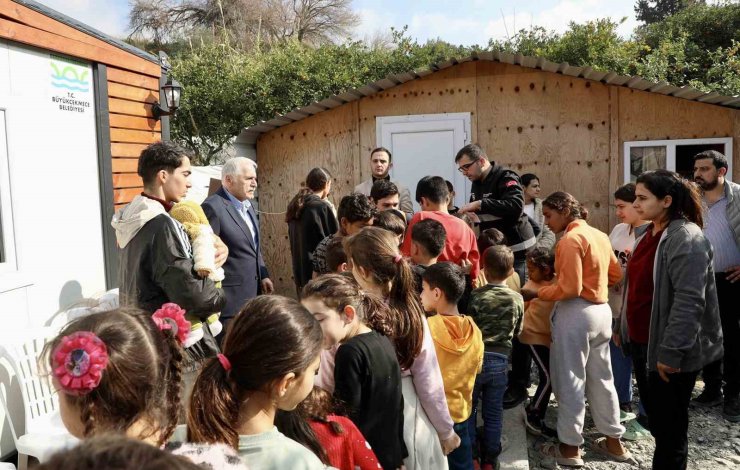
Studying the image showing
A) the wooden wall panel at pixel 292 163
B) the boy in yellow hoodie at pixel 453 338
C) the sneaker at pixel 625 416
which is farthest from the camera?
the wooden wall panel at pixel 292 163

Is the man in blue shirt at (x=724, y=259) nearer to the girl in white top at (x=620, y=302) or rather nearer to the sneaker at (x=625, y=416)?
the girl in white top at (x=620, y=302)

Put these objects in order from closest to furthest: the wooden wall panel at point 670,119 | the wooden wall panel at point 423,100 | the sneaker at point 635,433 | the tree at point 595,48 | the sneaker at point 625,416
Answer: the sneaker at point 635,433 < the sneaker at point 625,416 < the wooden wall panel at point 670,119 < the wooden wall panel at point 423,100 < the tree at point 595,48

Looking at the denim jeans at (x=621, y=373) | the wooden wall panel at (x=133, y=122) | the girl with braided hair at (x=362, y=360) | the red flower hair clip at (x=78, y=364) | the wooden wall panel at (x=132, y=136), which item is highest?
the wooden wall panel at (x=133, y=122)

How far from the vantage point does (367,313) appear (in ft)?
8.02

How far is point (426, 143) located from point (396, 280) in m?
5.16

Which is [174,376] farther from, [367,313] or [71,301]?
[71,301]

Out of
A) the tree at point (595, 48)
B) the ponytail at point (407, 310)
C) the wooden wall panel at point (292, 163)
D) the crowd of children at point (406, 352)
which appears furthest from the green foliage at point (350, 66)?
the ponytail at point (407, 310)

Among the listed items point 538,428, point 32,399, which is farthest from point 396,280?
point 32,399

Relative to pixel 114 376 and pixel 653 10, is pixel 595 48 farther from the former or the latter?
pixel 653 10

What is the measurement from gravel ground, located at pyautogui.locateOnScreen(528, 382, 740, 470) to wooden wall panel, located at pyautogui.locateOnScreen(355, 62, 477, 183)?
416 centimetres

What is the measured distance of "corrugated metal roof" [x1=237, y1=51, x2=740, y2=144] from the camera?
6.70 metres

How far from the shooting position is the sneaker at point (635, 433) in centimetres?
447

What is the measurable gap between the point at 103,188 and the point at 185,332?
4214mm

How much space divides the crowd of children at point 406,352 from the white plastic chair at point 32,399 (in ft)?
6.33
